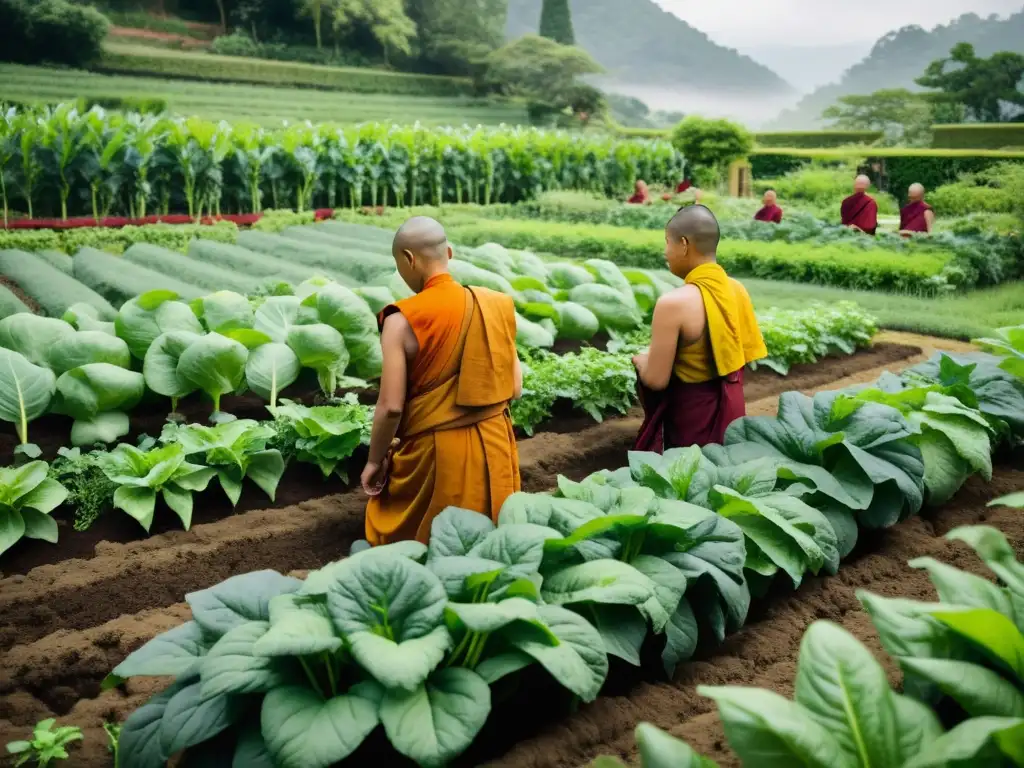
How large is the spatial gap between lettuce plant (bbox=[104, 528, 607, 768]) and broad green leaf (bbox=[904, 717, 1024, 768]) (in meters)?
0.62

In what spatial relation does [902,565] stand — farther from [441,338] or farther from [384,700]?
[384,700]

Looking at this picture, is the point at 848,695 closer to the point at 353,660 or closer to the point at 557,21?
the point at 353,660

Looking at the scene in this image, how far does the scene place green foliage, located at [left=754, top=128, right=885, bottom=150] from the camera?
870 inches

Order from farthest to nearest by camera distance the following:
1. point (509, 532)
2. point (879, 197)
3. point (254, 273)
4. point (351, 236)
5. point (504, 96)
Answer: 1. point (504, 96)
2. point (879, 197)
3. point (351, 236)
4. point (254, 273)
5. point (509, 532)

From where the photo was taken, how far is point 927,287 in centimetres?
853

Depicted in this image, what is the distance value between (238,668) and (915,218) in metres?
10.6

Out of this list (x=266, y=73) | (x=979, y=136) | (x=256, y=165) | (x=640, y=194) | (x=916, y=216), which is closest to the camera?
(x=916, y=216)

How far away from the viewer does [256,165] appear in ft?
41.4

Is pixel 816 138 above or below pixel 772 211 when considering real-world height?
above

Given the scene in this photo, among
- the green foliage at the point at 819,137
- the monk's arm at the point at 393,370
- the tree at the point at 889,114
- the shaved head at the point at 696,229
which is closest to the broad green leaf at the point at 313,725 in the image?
the monk's arm at the point at 393,370

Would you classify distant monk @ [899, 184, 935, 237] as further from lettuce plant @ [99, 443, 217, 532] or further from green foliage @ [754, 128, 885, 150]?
green foliage @ [754, 128, 885, 150]

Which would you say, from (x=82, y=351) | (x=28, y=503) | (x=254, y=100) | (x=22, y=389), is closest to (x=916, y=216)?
(x=82, y=351)

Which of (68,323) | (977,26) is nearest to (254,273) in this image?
(68,323)

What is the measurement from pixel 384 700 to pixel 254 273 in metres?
7.17
